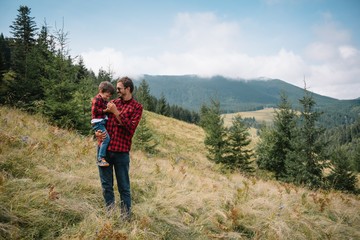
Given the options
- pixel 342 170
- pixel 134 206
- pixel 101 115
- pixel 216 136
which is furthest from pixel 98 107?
pixel 342 170

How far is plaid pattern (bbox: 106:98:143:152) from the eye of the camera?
375cm

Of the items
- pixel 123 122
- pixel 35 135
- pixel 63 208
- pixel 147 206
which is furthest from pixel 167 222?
pixel 35 135

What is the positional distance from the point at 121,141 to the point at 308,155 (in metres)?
14.6

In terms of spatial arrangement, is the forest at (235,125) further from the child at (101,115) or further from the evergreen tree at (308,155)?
the child at (101,115)

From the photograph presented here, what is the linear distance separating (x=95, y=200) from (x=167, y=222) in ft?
4.74

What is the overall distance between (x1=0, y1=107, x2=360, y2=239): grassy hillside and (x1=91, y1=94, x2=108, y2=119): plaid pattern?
138 cm

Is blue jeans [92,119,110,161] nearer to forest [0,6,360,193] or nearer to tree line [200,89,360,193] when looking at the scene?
forest [0,6,360,193]

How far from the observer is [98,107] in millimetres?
3885

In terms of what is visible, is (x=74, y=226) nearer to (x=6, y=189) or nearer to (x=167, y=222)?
(x=6, y=189)

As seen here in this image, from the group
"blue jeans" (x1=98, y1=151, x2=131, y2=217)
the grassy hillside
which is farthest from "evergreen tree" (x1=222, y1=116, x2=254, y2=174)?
"blue jeans" (x1=98, y1=151, x2=131, y2=217)

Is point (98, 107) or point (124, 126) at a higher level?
point (98, 107)

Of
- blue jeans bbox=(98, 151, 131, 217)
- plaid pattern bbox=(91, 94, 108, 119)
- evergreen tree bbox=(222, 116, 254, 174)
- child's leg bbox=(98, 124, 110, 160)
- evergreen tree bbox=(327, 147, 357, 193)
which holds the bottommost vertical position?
evergreen tree bbox=(327, 147, 357, 193)

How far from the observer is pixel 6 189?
3.41 meters

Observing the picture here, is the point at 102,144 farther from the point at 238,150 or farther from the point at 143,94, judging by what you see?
the point at 143,94
